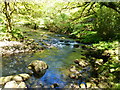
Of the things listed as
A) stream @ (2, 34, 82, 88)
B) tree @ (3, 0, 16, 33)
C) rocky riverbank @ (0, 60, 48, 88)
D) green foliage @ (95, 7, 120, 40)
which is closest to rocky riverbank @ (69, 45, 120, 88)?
stream @ (2, 34, 82, 88)

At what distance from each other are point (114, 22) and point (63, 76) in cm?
796

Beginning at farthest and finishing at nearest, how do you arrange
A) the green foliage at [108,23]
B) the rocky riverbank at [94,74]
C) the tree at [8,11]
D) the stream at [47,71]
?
1. the tree at [8,11]
2. the green foliage at [108,23]
3. the stream at [47,71]
4. the rocky riverbank at [94,74]

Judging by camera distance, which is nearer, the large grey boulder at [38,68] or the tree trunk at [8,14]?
the large grey boulder at [38,68]

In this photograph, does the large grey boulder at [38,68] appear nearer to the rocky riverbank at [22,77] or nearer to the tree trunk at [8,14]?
the rocky riverbank at [22,77]

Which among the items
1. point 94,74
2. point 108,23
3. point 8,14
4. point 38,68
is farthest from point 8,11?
point 94,74

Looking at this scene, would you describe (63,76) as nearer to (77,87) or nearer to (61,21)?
(77,87)

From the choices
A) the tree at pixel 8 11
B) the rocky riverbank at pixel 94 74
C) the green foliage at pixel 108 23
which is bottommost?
the rocky riverbank at pixel 94 74

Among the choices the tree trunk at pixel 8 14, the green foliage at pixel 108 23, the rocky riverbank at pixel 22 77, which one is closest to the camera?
the rocky riverbank at pixel 22 77

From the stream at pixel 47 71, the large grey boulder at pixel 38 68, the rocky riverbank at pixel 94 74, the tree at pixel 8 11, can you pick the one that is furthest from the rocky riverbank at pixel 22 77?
the tree at pixel 8 11

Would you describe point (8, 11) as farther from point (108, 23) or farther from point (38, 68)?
point (108, 23)

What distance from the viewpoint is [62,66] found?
7.53 meters

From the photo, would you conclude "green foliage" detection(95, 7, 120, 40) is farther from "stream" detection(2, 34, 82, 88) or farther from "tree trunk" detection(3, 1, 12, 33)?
"tree trunk" detection(3, 1, 12, 33)

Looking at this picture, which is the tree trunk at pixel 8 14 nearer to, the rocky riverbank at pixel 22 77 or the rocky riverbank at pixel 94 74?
the rocky riverbank at pixel 22 77

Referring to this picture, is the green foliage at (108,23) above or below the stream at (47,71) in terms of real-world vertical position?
above
